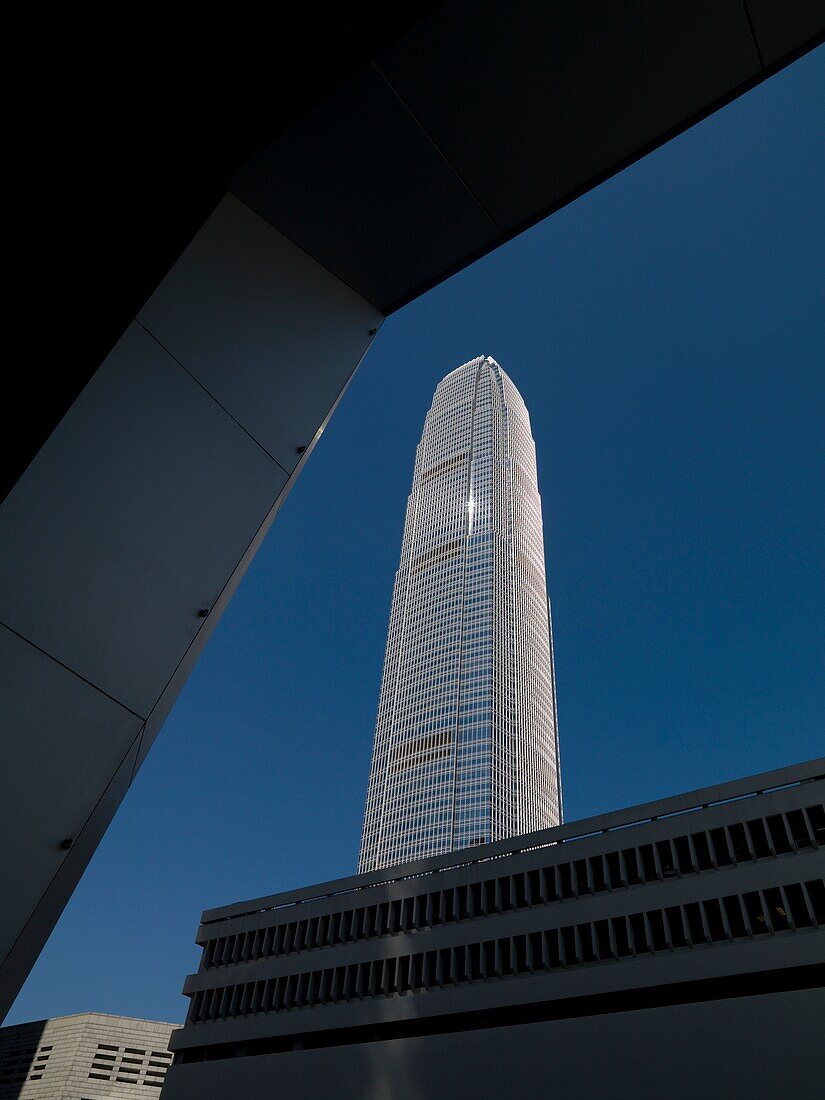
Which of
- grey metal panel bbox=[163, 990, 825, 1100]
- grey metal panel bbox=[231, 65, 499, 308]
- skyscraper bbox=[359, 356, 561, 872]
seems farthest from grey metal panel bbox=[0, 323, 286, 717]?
skyscraper bbox=[359, 356, 561, 872]

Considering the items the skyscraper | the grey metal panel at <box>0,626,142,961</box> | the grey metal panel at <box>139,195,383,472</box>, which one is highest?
the skyscraper

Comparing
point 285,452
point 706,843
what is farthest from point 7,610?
point 706,843

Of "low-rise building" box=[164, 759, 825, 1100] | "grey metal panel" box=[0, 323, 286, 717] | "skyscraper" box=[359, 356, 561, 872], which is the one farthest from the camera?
"skyscraper" box=[359, 356, 561, 872]

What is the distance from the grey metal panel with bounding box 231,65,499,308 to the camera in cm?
218

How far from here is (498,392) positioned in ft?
324

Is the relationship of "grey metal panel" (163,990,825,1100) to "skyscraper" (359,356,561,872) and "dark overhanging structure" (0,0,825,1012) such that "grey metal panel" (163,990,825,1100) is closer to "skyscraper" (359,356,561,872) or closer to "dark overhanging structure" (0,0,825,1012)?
"dark overhanging structure" (0,0,825,1012)

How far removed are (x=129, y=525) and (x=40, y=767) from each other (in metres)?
0.56

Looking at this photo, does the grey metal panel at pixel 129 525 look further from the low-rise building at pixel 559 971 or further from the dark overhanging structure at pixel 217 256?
the low-rise building at pixel 559 971

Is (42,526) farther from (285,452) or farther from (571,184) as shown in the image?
(571,184)

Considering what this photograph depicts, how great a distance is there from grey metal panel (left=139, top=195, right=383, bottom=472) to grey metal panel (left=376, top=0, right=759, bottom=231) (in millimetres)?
593

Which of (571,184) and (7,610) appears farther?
(571,184)

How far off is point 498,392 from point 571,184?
98929 millimetres

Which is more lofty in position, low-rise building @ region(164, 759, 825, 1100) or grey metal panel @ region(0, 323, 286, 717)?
low-rise building @ region(164, 759, 825, 1100)

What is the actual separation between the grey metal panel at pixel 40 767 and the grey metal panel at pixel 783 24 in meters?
2.32
